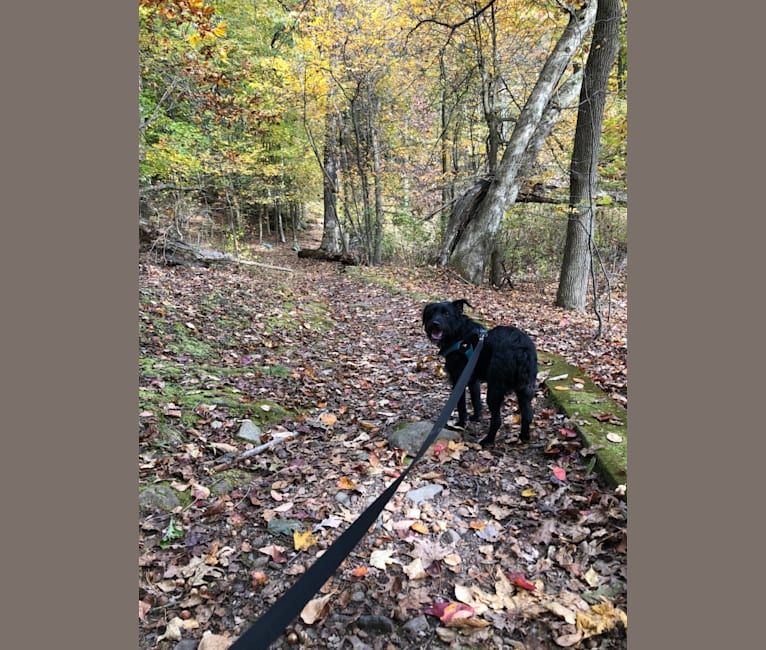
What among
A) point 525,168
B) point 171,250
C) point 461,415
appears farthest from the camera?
point 525,168

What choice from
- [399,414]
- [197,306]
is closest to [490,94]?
[197,306]

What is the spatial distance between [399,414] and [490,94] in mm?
14707

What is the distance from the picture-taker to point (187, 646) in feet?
8.38

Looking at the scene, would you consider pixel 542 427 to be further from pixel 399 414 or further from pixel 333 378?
pixel 333 378

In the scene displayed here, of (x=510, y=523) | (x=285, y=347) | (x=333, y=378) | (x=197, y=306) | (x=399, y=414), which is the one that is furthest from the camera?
(x=197, y=306)

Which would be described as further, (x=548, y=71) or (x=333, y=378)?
(x=548, y=71)

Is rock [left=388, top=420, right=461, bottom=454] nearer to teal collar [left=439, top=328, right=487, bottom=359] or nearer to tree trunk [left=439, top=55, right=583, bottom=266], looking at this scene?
teal collar [left=439, top=328, right=487, bottom=359]

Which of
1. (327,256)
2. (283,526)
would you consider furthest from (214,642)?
(327,256)

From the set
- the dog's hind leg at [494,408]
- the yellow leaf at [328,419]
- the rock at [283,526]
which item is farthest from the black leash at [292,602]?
the yellow leaf at [328,419]

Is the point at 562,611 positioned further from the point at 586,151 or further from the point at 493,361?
the point at 586,151

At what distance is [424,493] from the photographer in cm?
380

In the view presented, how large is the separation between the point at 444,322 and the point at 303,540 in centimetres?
277

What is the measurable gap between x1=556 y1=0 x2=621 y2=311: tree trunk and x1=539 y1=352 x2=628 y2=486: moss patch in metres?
5.59

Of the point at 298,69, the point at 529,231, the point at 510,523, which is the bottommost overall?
the point at 510,523
